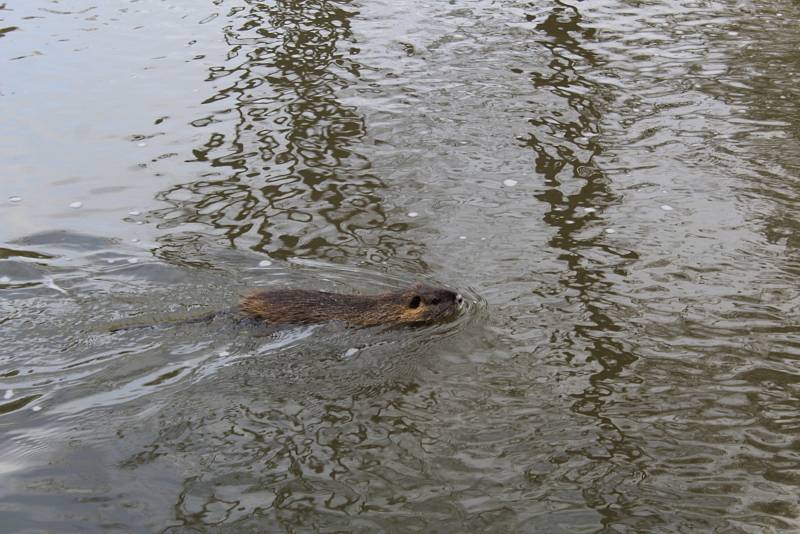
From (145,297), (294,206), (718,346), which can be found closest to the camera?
(718,346)

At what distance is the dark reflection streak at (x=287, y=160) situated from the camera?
7.75 meters

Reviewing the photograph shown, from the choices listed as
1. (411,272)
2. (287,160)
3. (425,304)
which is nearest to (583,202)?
(411,272)

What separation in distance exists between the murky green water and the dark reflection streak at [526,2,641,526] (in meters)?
0.03

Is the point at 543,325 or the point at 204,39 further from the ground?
the point at 204,39

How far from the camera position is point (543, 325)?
252 inches

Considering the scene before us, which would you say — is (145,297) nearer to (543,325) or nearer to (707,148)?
(543,325)

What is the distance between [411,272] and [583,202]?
194 centimetres

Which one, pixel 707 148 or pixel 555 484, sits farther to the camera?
pixel 707 148

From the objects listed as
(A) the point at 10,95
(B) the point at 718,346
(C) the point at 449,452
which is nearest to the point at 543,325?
(B) the point at 718,346

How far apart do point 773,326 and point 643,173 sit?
2.67m

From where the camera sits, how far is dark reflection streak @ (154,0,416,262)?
7.75m

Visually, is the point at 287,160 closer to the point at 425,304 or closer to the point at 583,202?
the point at 583,202

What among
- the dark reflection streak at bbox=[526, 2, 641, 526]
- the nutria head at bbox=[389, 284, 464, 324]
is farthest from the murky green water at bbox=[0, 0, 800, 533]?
the nutria head at bbox=[389, 284, 464, 324]

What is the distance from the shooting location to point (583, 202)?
8.14 metres
